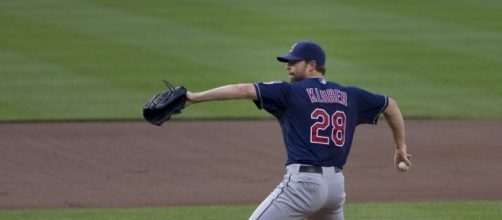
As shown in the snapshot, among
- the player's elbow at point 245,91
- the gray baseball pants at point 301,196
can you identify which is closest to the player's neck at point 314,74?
the player's elbow at point 245,91

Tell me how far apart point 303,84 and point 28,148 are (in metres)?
6.20

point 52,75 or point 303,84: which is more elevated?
point 303,84

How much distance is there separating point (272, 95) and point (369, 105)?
0.74 meters

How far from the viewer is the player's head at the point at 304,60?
6.79 metres

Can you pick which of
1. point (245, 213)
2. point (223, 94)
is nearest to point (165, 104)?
point (223, 94)

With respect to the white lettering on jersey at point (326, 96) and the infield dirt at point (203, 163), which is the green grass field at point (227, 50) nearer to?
the infield dirt at point (203, 163)

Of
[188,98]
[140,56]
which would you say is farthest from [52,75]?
[188,98]

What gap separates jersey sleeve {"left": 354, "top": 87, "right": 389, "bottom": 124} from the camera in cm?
700

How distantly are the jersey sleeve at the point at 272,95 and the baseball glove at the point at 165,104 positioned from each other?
44cm

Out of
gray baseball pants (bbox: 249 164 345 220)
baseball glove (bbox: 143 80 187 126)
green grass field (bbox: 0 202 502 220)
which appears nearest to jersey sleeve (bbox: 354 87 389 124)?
gray baseball pants (bbox: 249 164 345 220)

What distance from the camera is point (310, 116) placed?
668 cm

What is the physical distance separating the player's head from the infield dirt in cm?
340

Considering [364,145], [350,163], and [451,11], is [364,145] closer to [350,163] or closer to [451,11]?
[350,163]

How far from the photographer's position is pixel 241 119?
14.0 m
